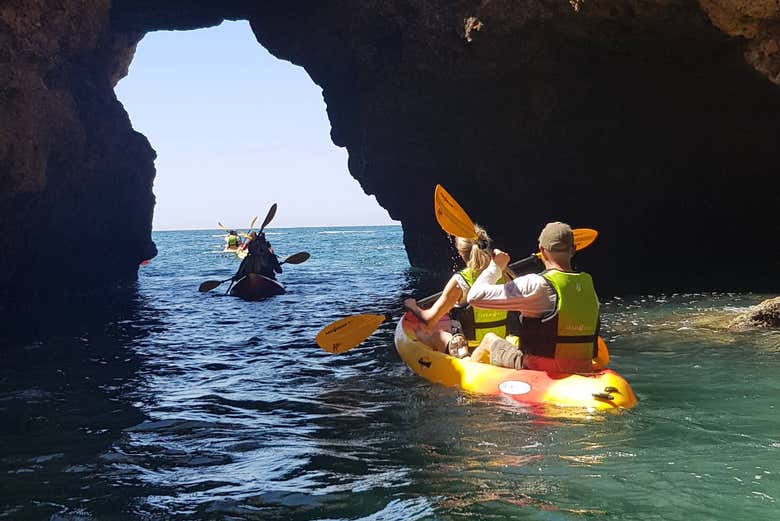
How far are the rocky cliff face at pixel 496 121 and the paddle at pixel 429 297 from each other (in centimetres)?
504

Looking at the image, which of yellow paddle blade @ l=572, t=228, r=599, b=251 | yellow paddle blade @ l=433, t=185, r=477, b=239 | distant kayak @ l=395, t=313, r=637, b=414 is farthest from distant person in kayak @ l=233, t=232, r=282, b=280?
distant kayak @ l=395, t=313, r=637, b=414

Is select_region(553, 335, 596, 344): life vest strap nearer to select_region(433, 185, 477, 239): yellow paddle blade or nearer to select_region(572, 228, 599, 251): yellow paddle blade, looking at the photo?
select_region(433, 185, 477, 239): yellow paddle blade

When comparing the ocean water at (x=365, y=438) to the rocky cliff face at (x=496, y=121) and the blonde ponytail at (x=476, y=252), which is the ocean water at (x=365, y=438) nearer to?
the blonde ponytail at (x=476, y=252)

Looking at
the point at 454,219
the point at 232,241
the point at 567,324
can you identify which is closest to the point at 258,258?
the point at 454,219

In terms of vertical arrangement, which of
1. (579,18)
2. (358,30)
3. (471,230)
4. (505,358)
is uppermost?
(358,30)

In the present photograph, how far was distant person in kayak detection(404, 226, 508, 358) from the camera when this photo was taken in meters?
6.36

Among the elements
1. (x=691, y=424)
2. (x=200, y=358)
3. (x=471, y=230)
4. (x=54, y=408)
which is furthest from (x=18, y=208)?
(x=691, y=424)

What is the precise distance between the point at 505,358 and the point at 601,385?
847 mm

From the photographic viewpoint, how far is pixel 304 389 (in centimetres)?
721

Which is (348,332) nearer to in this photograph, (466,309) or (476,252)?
(466,309)

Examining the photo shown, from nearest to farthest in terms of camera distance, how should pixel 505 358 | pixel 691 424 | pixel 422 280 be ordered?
pixel 691 424 → pixel 505 358 → pixel 422 280

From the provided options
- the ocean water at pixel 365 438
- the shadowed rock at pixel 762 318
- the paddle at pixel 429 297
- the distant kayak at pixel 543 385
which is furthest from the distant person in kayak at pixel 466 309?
the shadowed rock at pixel 762 318

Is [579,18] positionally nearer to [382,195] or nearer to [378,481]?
[378,481]

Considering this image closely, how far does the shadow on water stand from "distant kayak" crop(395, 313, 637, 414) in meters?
2.76
